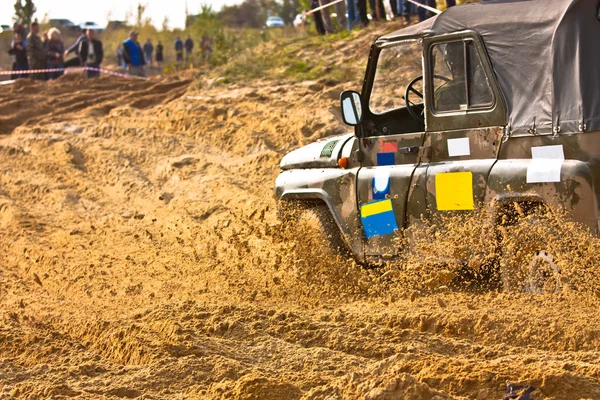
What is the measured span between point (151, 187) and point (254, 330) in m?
6.74

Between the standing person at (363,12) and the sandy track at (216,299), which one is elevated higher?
the standing person at (363,12)

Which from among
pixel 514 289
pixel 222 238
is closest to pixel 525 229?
pixel 514 289

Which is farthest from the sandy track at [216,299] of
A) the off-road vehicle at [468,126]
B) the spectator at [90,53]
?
the spectator at [90,53]

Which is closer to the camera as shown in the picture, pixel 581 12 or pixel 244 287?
pixel 581 12

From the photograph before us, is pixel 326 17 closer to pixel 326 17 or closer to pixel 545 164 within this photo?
pixel 326 17

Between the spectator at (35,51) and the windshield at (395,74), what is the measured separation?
15.0 m

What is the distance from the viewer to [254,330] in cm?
565

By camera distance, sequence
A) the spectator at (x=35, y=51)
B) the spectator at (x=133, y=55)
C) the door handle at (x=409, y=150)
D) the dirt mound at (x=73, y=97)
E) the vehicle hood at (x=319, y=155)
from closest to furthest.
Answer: the door handle at (x=409, y=150) → the vehicle hood at (x=319, y=155) → the dirt mound at (x=73, y=97) → the spectator at (x=35, y=51) → the spectator at (x=133, y=55)

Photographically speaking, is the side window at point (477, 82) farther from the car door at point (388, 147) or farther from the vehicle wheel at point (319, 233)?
the vehicle wheel at point (319, 233)

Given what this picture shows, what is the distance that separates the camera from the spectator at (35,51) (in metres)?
20.4

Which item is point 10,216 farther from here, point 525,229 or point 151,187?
point 525,229

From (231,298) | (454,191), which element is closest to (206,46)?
(231,298)

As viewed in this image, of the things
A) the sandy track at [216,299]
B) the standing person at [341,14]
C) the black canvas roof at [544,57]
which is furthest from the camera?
the standing person at [341,14]

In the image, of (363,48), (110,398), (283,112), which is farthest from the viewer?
(363,48)
